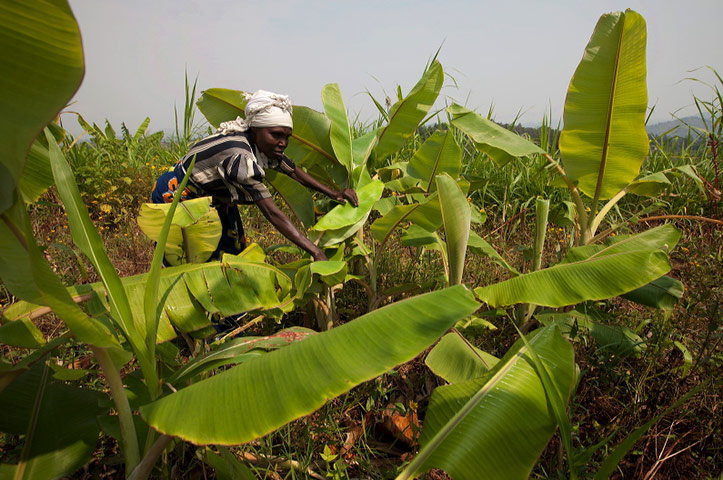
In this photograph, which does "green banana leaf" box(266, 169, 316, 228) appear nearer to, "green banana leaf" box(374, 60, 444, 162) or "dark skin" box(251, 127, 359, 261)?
"dark skin" box(251, 127, 359, 261)

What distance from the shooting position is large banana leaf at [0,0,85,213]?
1.73 ft

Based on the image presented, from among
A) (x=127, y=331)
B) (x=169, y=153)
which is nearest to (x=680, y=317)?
(x=127, y=331)

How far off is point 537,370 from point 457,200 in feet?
2.31

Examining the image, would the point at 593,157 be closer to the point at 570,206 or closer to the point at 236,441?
the point at 570,206

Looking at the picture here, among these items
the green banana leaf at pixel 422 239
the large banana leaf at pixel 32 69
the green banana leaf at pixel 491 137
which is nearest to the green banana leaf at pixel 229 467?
the large banana leaf at pixel 32 69

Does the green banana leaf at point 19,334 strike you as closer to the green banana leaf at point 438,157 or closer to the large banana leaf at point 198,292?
the large banana leaf at point 198,292

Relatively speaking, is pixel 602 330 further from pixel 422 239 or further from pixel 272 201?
pixel 272 201

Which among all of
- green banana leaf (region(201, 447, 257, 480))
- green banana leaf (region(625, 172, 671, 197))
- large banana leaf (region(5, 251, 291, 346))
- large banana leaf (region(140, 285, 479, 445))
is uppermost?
green banana leaf (region(625, 172, 671, 197))

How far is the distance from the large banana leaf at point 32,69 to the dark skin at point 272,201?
1247 millimetres

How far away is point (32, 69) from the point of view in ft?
1.83

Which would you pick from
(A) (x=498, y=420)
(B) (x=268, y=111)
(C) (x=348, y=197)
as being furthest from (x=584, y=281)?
(B) (x=268, y=111)

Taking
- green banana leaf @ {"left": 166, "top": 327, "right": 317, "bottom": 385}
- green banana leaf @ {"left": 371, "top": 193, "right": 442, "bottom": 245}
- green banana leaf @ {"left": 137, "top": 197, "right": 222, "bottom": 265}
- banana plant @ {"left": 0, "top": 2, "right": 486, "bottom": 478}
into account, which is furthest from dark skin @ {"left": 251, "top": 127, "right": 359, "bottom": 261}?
green banana leaf @ {"left": 166, "top": 327, "right": 317, "bottom": 385}

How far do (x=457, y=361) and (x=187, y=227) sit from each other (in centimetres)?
119

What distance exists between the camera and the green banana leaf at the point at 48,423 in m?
0.97
